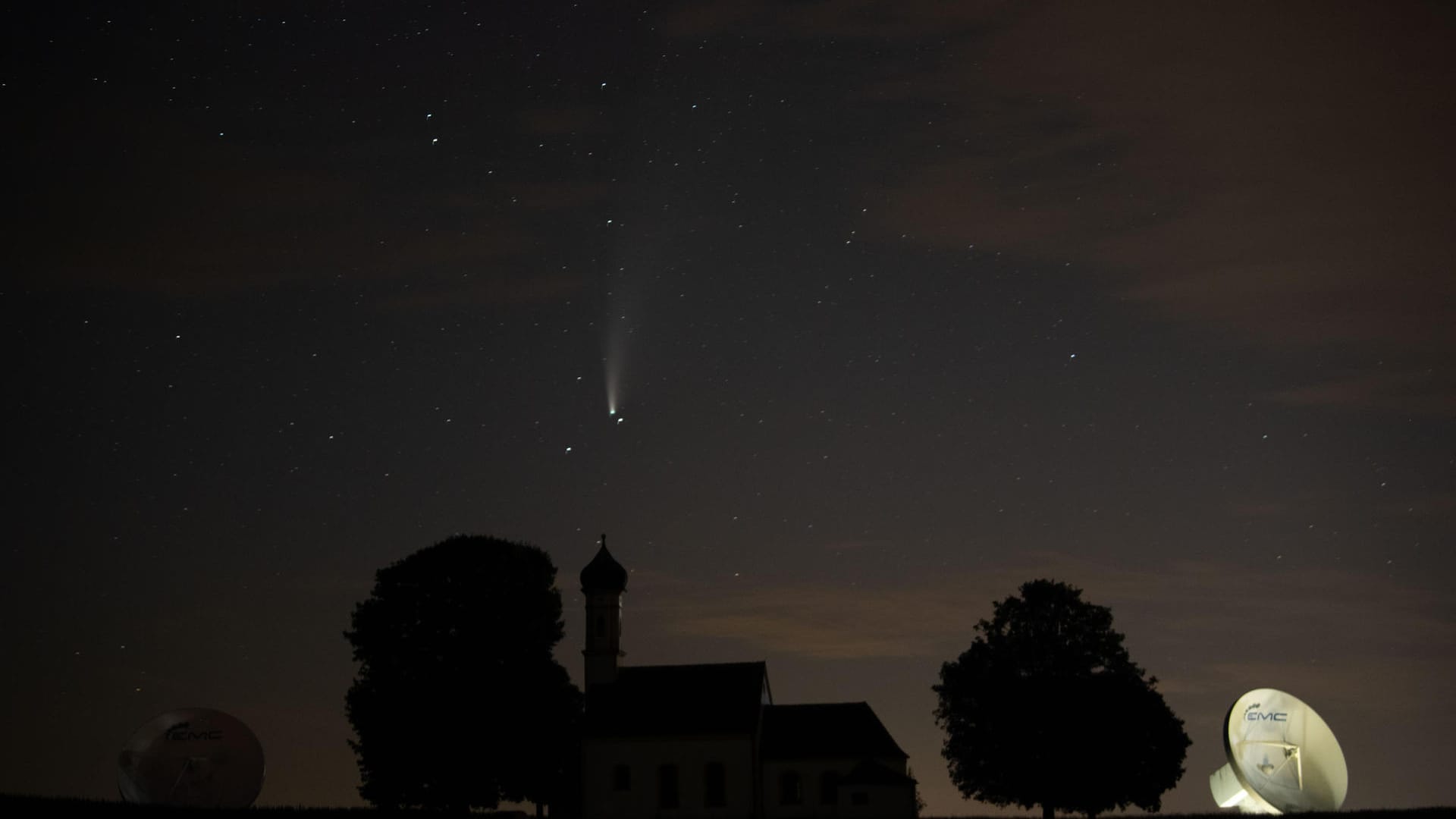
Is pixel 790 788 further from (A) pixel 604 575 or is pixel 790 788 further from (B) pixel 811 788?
(A) pixel 604 575

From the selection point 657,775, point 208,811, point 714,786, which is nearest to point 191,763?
point 208,811

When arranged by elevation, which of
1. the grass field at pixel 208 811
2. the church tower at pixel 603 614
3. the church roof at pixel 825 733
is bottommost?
the grass field at pixel 208 811

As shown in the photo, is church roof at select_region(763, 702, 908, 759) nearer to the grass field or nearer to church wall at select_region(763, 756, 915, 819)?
church wall at select_region(763, 756, 915, 819)

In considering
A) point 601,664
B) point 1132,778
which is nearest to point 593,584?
point 601,664

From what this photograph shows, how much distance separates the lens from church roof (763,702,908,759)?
67.4m

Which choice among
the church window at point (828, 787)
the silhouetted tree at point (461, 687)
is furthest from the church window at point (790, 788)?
the silhouetted tree at point (461, 687)

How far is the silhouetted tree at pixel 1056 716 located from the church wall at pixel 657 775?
28.5 ft

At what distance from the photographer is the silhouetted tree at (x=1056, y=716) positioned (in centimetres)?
6519

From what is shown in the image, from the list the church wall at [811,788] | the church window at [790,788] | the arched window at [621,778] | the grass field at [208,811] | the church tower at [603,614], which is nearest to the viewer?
the grass field at [208,811]

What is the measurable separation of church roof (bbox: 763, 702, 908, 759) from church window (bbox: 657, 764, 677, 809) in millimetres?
4006

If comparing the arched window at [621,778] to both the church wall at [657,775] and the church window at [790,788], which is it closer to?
the church wall at [657,775]

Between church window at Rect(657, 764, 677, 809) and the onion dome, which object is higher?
the onion dome

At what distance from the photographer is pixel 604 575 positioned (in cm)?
7531

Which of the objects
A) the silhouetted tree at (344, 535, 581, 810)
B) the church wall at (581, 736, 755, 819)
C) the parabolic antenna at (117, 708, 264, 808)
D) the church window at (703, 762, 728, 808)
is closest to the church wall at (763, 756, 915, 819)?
the church wall at (581, 736, 755, 819)
